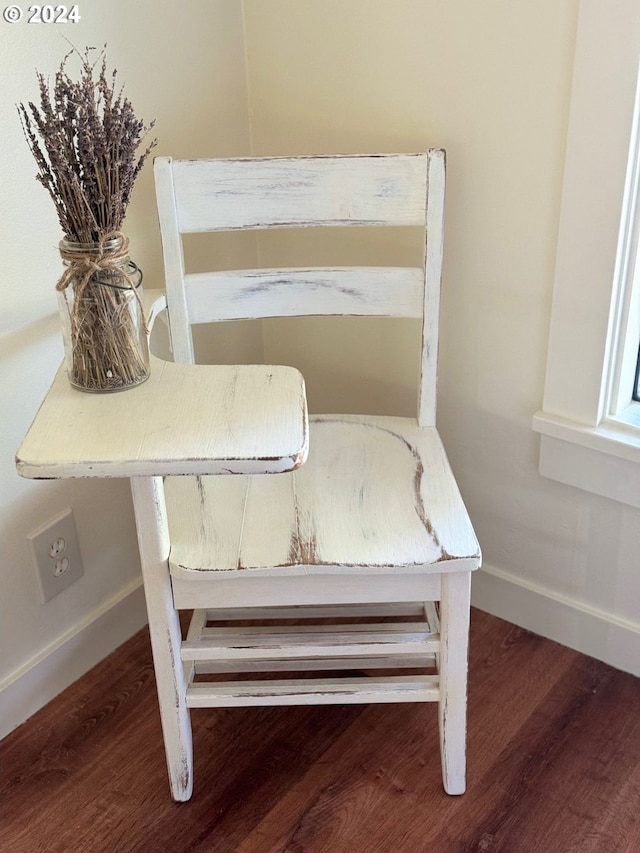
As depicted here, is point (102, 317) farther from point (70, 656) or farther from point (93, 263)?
point (70, 656)

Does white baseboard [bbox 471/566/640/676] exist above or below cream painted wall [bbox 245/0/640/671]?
below

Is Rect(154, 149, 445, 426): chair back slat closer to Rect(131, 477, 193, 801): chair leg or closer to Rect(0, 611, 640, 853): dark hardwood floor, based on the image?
Rect(131, 477, 193, 801): chair leg

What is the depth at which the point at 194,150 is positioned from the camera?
4.73ft

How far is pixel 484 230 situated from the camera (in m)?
1.33

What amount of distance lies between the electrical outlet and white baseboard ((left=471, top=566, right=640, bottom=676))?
713 millimetres

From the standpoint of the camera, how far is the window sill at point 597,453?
1296 mm

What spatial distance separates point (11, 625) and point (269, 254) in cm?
79

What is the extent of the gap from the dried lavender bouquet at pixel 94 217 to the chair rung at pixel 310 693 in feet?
1.51

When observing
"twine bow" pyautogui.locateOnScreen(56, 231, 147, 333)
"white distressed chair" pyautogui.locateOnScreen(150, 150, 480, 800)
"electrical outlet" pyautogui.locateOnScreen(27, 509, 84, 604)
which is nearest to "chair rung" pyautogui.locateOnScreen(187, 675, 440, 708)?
"white distressed chair" pyautogui.locateOnScreen(150, 150, 480, 800)

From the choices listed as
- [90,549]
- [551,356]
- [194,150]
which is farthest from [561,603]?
[194,150]

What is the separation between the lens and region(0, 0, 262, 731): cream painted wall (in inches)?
47.1

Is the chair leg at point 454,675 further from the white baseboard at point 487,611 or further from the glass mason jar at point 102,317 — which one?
the glass mason jar at point 102,317

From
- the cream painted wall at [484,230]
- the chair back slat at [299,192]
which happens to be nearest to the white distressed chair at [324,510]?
the chair back slat at [299,192]

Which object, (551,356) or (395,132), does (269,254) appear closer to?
(395,132)
